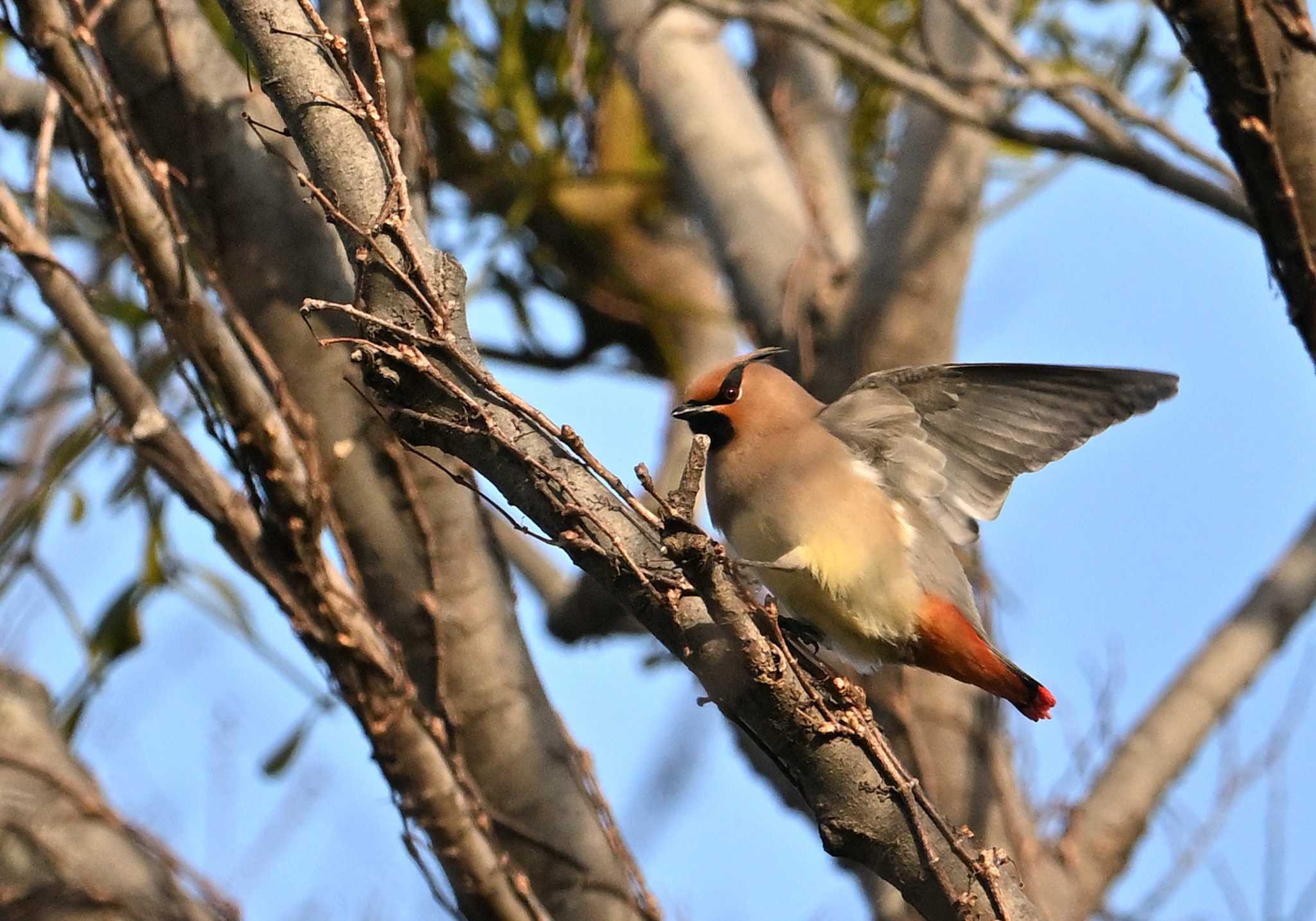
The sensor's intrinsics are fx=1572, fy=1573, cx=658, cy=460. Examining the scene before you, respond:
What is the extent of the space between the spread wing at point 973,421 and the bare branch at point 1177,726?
1.10m

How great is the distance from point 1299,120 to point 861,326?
5.42ft

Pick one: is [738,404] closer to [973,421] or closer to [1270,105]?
[973,421]

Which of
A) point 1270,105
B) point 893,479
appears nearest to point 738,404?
point 893,479

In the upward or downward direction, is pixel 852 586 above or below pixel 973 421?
below

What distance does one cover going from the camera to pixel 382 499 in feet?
9.12

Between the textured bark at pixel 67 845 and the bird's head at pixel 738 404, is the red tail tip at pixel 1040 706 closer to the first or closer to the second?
the bird's head at pixel 738 404

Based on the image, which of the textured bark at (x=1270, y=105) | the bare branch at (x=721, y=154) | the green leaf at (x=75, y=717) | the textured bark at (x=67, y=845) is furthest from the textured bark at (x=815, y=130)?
the textured bark at (x=67, y=845)

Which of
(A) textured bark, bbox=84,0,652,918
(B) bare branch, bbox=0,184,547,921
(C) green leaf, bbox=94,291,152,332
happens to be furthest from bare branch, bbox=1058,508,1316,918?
(C) green leaf, bbox=94,291,152,332

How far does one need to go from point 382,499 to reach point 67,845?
2.53 feet

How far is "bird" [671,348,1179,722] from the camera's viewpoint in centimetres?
277

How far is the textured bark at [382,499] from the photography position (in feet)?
9.01

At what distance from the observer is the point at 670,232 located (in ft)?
15.7

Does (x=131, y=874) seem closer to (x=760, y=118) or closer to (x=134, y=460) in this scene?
(x=134, y=460)

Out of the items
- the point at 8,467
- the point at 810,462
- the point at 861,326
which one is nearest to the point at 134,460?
the point at 8,467
